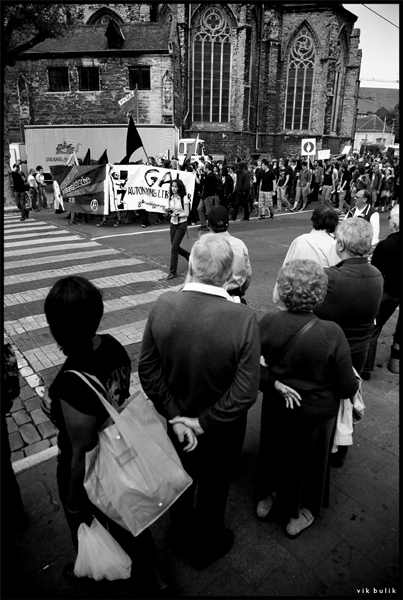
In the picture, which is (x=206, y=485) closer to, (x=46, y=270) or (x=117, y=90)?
(x=46, y=270)

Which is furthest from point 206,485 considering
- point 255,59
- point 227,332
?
point 255,59

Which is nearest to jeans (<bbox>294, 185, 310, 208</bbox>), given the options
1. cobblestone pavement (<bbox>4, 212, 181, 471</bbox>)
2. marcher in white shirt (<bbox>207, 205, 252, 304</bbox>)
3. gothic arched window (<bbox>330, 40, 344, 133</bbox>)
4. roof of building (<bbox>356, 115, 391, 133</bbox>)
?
cobblestone pavement (<bbox>4, 212, 181, 471</bbox>)

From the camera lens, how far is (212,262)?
2137 mm

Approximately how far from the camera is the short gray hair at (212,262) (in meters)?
2.14

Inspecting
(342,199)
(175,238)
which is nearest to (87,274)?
(175,238)

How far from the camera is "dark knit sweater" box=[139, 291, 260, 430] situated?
2.10 meters

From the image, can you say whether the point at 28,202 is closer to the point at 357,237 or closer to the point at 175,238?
the point at 175,238


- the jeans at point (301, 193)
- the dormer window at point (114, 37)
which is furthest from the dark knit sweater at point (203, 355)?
the dormer window at point (114, 37)

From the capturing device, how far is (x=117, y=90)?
27.5m

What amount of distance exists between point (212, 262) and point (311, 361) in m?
0.82

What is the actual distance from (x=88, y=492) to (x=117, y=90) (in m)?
30.0

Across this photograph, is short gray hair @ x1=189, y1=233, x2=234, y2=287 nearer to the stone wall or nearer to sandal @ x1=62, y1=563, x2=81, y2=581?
sandal @ x1=62, y1=563, x2=81, y2=581

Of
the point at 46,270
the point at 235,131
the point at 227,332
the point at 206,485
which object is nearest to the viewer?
the point at 227,332

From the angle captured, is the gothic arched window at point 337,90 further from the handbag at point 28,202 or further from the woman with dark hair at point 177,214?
the woman with dark hair at point 177,214
